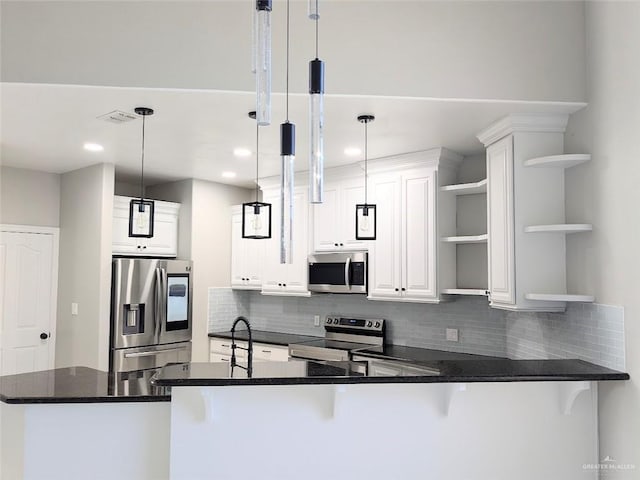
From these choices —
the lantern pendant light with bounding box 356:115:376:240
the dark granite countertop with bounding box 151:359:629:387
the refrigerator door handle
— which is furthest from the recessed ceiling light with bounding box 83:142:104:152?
the dark granite countertop with bounding box 151:359:629:387

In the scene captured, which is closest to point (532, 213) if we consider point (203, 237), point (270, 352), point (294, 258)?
point (294, 258)

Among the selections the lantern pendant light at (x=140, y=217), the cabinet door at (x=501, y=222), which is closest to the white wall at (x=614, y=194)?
the cabinet door at (x=501, y=222)

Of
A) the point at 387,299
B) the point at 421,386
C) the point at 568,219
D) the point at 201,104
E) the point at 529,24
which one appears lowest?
the point at 421,386

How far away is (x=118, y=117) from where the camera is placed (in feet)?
11.5

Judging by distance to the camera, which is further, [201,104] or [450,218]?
[450,218]

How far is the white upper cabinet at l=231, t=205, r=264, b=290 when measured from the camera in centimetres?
584

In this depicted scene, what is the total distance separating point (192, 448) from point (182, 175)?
3645 mm

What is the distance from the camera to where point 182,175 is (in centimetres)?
562

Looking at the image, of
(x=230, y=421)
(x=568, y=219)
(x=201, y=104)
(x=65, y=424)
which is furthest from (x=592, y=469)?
(x=201, y=104)

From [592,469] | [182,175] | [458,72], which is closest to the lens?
[592,469]

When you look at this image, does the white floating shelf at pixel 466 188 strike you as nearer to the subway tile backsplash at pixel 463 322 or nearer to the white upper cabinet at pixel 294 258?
the subway tile backsplash at pixel 463 322

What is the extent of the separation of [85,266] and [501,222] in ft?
12.5

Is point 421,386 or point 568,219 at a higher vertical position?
point 568,219

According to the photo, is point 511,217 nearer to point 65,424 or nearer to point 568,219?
point 568,219
